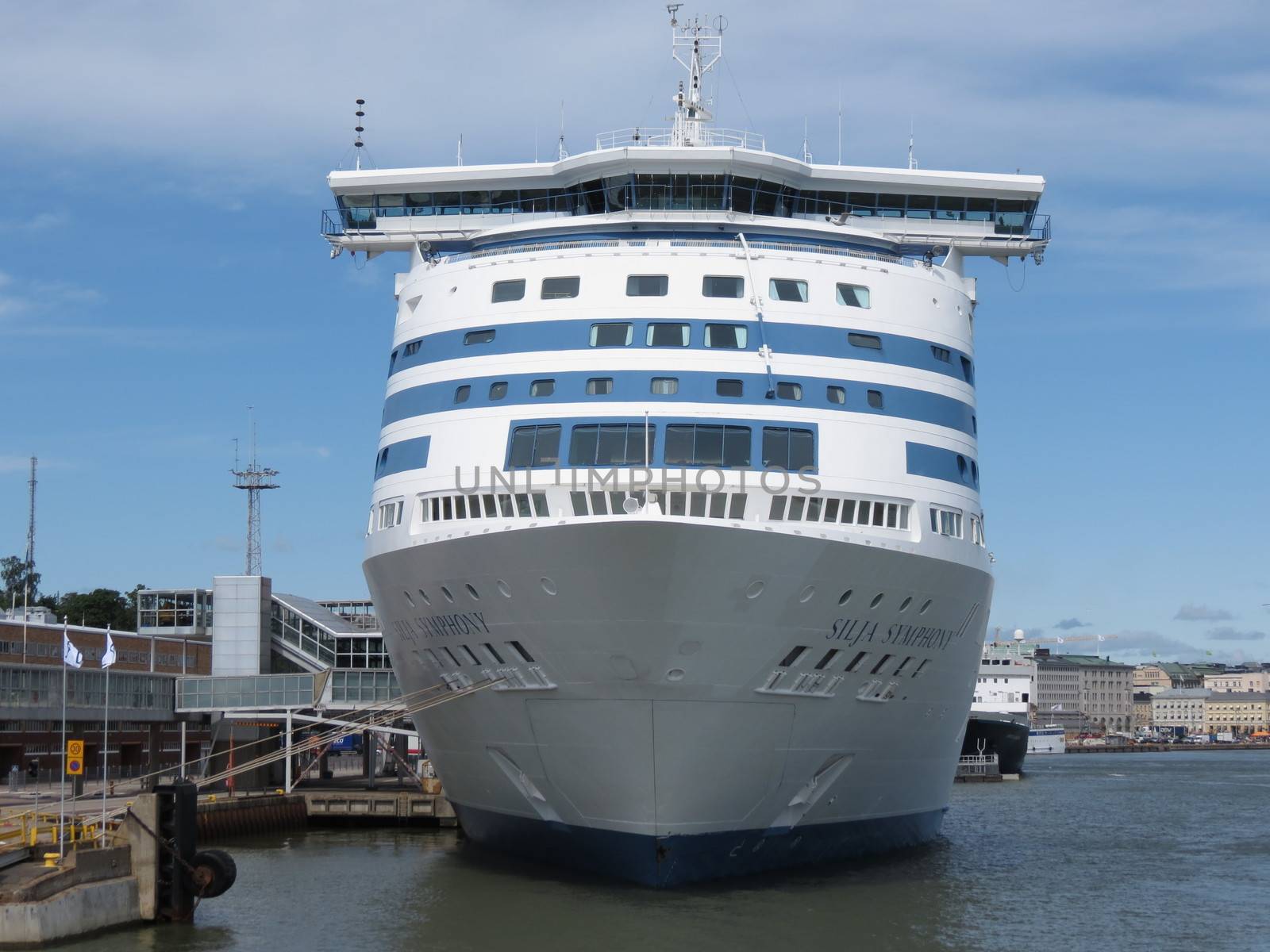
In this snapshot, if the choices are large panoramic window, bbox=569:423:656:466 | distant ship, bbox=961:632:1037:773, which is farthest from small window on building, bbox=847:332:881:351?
distant ship, bbox=961:632:1037:773

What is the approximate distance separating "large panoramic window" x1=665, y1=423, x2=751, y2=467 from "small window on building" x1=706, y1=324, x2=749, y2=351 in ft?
5.55

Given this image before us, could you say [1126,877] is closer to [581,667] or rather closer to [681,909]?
[681,909]

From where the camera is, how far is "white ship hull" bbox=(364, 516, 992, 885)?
21.2 metres

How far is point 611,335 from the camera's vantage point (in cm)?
2439

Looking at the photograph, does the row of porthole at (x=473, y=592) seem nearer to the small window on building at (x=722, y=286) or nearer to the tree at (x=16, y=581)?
the small window on building at (x=722, y=286)

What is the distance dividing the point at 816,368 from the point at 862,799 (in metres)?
7.33

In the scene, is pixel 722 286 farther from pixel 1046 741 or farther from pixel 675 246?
pixel 1046 741

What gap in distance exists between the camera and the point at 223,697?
45469 mm

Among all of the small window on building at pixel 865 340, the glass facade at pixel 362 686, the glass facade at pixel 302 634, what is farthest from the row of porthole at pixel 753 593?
the glass facade at pixel 302 634

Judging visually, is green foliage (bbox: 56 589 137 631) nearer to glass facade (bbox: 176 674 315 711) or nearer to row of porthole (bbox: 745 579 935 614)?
glass facade (bbox: 176 674 315 711)

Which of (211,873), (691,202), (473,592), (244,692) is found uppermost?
(691,202)

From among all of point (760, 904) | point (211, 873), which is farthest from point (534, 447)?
point (211, 873)

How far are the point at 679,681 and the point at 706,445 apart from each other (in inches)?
145

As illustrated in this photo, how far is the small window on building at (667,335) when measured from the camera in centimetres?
2419
